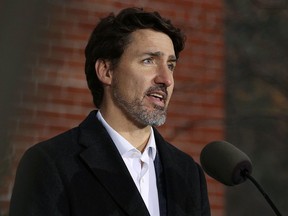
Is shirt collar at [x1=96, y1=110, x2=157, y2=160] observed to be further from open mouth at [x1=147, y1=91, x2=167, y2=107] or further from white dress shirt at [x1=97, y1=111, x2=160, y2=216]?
open mouth at [x1=147, y1=91, x2=167, y2=107]

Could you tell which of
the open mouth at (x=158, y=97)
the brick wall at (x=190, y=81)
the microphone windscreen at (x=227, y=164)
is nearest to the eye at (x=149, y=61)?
the open mouth at (x=158, y=97)

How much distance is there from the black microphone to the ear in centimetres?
68

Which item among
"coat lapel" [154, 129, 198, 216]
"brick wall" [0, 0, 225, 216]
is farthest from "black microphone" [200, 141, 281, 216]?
"brick wall" [0, 0, 225, 216]

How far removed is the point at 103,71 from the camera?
2723 mm

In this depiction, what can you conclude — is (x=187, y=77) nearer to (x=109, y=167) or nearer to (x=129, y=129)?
(x=129, y=129)

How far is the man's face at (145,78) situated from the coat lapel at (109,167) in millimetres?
127

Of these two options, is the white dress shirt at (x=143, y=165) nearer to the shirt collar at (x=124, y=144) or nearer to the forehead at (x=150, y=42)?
the shirt collar at (x=124, y=144)

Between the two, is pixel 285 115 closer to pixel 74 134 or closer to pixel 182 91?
pixel 182 91

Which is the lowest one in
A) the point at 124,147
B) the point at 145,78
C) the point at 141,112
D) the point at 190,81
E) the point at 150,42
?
the point at 190,81

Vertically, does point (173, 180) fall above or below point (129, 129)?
below

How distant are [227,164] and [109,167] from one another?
49 cm

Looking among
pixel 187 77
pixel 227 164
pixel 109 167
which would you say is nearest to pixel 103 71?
pixel 109 167

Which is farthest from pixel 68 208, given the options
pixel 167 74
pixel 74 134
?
pixel 167 74

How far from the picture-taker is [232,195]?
38.1 feet
